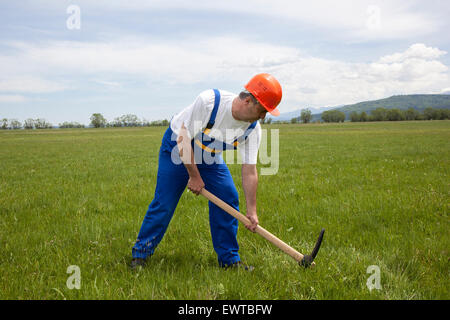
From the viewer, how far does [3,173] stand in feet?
36.4

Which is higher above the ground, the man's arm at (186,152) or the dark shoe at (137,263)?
the man's arm at (186,152)

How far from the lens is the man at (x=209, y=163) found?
11.0ft

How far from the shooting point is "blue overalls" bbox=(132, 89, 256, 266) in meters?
3.68

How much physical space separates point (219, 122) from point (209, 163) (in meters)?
0.55

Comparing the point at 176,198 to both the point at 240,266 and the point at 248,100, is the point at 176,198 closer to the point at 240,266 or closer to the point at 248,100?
the point at 240,266

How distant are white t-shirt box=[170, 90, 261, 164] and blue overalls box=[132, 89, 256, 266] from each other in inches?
3.7

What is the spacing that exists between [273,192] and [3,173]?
995 cm

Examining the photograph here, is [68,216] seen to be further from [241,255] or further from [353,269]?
[353,269]

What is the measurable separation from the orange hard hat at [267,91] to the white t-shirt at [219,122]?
1.09 ft

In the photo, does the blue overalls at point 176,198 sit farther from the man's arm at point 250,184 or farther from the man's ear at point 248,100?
the man's ear at point 248,100

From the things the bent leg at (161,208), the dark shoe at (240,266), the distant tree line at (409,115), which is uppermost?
the distant tree line at (409,115)
